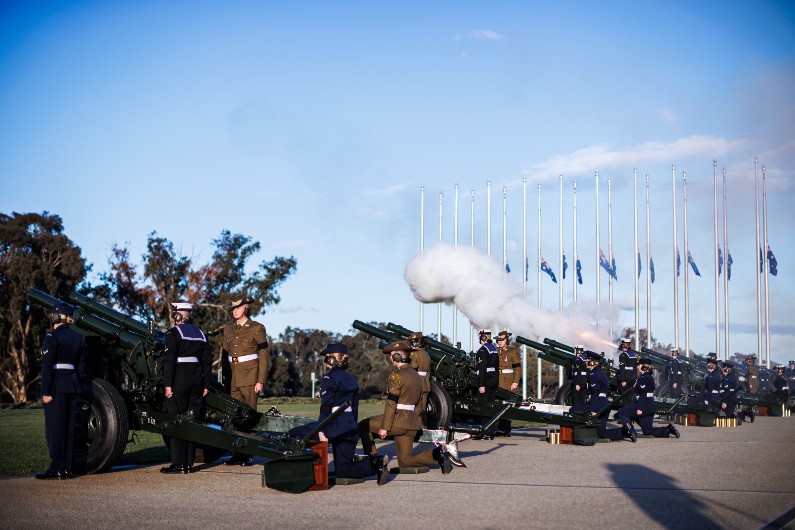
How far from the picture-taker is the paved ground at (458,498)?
693cm

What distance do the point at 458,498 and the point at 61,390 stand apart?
13.2 ft

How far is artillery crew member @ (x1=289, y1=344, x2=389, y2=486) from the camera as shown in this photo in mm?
9258

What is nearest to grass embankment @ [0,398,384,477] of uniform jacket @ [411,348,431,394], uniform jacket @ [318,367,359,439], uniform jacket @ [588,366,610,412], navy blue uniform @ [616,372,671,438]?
uniform jacket @ [318,367,359,439]

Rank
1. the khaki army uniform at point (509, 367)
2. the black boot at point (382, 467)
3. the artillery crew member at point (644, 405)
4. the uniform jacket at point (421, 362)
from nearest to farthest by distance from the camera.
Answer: the black boot at point (382, 467) → the uniform jacket at point (421, 362) → the artillery crew member at point (644, 405) → the khaki army uniform at point (509, 367)

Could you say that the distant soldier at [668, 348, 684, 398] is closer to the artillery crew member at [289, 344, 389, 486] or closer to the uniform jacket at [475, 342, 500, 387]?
the uniform jacket at [475, 342, 500, 387]

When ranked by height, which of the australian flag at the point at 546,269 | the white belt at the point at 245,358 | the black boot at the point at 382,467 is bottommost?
the black boot at the point at 382,467

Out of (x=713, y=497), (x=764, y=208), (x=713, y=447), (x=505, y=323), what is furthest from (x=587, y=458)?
(x=764, y=208)

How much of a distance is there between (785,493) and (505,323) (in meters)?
20.7

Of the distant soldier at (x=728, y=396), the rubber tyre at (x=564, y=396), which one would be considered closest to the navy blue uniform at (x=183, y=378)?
the rubber tyre at (x=564, y=396)

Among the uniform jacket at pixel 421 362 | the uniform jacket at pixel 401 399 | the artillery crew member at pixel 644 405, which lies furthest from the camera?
the artillery crew member at pixel 644 405

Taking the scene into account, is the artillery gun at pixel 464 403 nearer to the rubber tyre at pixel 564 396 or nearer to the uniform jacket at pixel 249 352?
the rubber tyre at pixel 564 396

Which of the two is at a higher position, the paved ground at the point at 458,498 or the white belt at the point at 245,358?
the white belt at the point at 245,358

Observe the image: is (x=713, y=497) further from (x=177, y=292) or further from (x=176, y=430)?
(x=177, y=292)

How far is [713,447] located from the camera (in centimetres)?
1417
